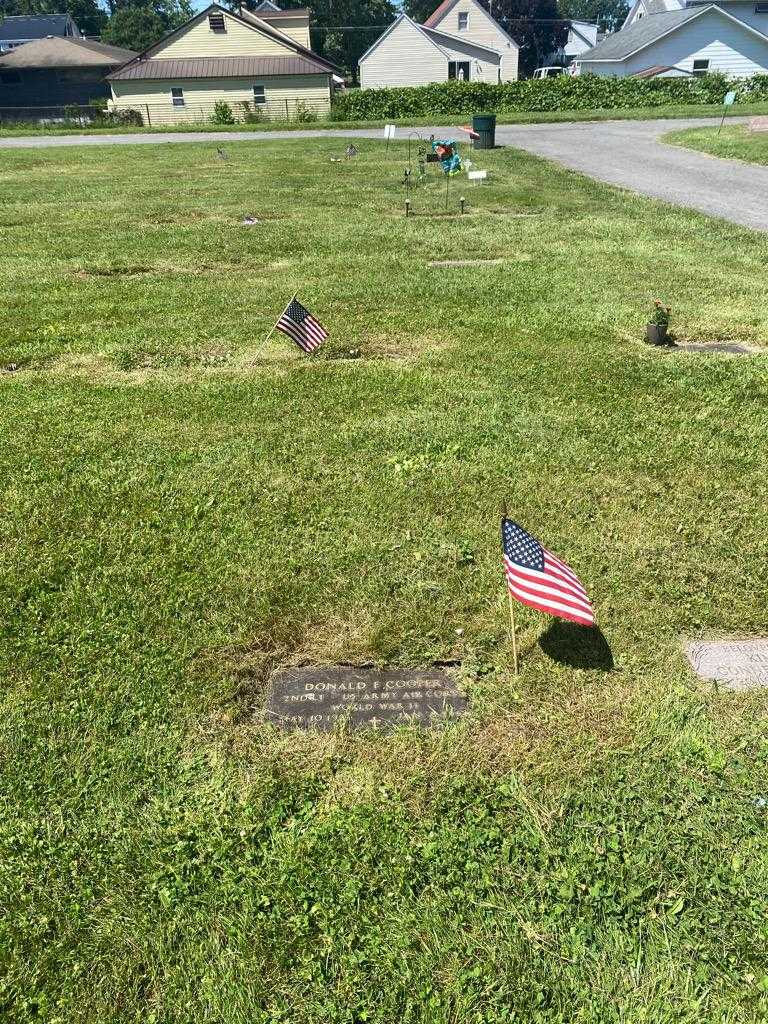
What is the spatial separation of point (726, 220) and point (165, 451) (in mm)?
12058

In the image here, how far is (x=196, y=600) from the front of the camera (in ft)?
13.3

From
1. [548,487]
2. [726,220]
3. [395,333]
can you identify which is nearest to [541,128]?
[726,220]

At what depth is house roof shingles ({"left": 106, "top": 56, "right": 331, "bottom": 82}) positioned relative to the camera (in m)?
40.6

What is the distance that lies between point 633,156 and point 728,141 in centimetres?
355

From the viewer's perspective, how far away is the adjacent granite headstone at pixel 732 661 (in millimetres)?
→ 3506

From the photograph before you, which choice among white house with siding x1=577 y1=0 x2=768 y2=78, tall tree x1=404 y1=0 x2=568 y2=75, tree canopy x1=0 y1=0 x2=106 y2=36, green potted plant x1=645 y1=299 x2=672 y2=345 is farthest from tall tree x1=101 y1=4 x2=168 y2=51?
green potted plant x1=645 y1=299 x2=672 y2=345

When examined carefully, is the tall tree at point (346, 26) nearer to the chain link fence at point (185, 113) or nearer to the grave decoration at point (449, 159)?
the chain link fence at point (185, 113)

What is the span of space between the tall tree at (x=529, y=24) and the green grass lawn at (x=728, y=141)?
198 ft

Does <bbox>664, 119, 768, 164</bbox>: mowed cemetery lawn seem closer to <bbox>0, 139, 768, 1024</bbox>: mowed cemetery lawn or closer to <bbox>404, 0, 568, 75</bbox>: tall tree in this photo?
<bbox>0, 139, 768, 1024</bbox>: mowed cemetery lawn

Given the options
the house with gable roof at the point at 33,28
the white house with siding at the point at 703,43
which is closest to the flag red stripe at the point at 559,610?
the white house with siding at the point at 703,43

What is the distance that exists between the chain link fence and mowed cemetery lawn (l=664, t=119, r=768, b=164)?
2176 centimetres

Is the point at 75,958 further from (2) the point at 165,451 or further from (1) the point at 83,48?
(1) the point at 83,48

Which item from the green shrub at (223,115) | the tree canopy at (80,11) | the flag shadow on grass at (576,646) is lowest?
the flag shadow on grass at (576,646)

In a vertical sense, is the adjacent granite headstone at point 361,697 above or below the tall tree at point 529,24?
below
